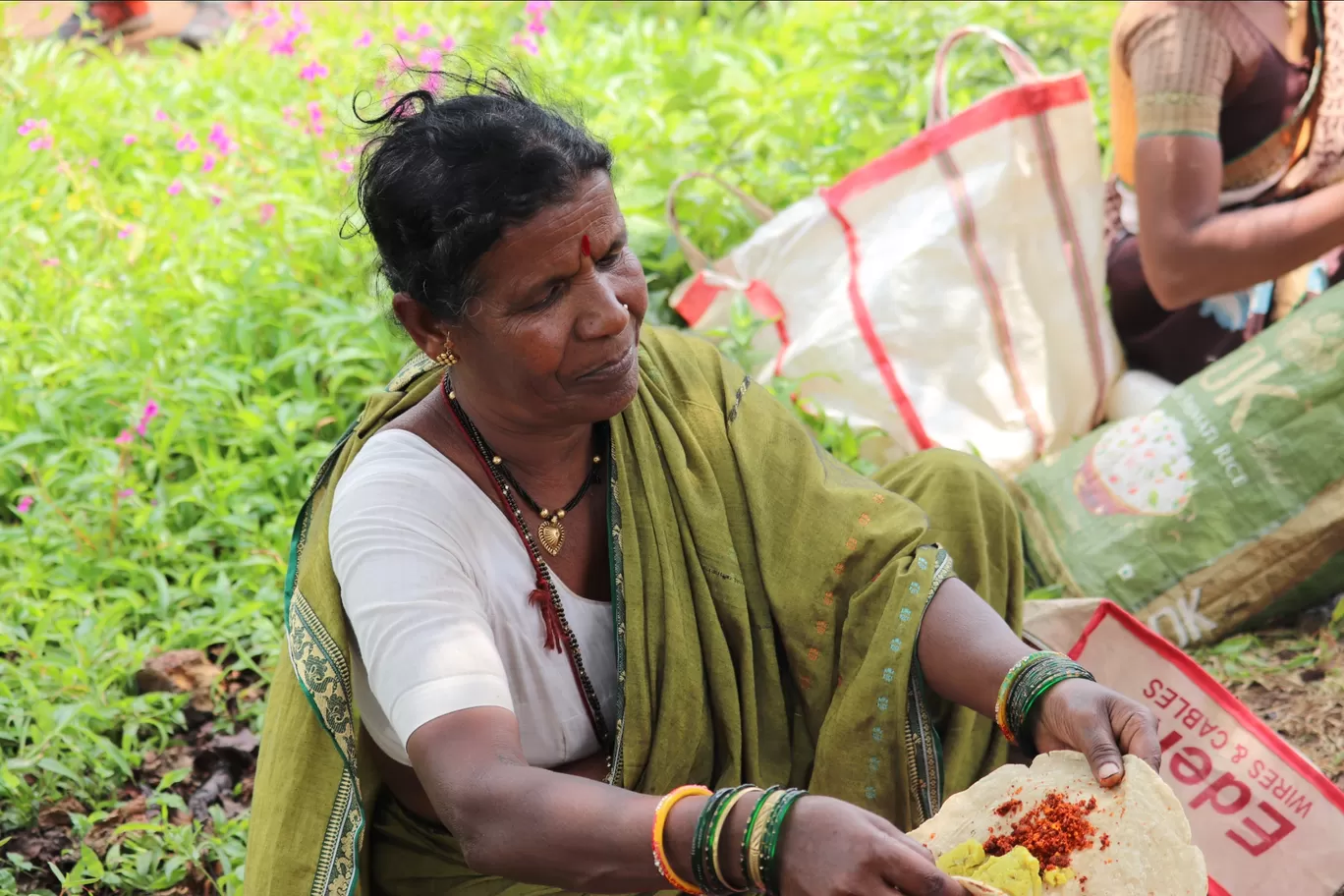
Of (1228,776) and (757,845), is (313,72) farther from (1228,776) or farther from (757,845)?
(757,845)

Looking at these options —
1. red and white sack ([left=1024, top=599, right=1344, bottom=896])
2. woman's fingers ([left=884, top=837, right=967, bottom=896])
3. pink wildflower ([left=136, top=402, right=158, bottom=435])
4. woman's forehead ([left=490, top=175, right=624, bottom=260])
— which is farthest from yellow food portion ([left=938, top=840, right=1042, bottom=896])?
pink wildflower ([left=136, top=402, right=158, bottom=435])

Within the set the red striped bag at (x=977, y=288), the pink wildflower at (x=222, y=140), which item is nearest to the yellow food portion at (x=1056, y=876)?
the red striped bag at (x=977, y=288)

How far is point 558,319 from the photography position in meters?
1.96

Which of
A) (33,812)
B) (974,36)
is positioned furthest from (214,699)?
(974,36)

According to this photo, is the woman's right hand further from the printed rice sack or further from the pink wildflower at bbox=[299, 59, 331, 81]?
the pink wildflower at bbox=[299, 59, 331, 81]

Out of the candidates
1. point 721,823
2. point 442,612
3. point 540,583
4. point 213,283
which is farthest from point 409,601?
point 213,283

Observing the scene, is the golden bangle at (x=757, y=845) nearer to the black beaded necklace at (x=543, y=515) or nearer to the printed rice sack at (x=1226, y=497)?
the black beaded necklace at (x=543, y=515)

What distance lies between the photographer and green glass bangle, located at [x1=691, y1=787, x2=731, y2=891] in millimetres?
1608

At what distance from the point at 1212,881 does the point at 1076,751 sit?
0.66 metres

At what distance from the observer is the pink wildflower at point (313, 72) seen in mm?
4637

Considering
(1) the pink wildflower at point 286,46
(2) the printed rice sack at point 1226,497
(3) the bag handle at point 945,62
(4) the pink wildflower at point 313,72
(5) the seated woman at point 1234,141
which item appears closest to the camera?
(2) the printed rice sack at point 1226,497

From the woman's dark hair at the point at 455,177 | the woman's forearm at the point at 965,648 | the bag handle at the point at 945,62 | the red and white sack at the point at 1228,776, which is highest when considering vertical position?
the woman's dark hair at the point at 455,177

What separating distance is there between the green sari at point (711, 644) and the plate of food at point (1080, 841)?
0.33 meters

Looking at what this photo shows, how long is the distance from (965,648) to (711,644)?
0.40 metres
